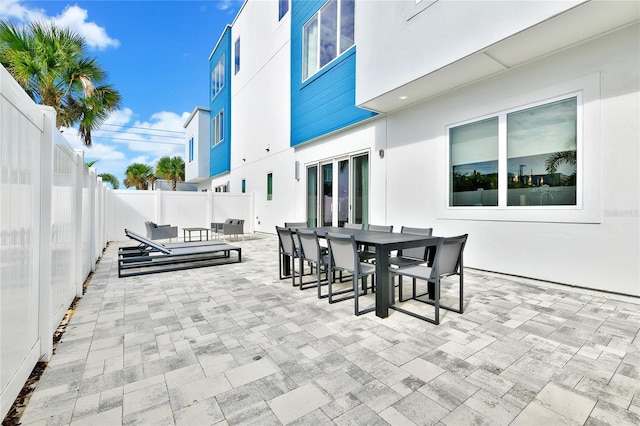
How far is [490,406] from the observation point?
175 cm

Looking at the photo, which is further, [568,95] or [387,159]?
[387,159]

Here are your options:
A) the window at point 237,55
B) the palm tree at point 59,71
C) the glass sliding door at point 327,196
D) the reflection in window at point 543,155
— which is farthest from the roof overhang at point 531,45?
the window at point 237,55

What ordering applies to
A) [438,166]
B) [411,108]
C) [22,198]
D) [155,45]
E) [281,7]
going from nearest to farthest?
1. [22,198]
2. [438,166]
3. [411,108]
4. [281,7]
5. [155,45]

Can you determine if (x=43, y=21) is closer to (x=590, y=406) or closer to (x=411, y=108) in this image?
(x=411, y=108)

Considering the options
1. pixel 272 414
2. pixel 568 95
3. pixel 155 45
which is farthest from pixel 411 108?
pixel 155 45

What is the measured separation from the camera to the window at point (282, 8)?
35.2 feet

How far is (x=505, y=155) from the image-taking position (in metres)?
5.04

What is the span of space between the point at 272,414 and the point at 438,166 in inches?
218

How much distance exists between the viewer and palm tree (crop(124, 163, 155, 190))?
31.4m

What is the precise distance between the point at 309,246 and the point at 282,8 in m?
10.6

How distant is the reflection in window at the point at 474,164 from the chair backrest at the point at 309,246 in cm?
328

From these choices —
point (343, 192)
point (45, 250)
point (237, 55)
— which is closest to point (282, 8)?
point (237, 55)

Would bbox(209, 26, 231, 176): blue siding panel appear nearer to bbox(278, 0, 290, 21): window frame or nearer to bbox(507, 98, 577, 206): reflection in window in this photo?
bbox(278, 0, 290, 21): window frame

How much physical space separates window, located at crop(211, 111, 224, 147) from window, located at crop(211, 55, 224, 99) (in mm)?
1574
